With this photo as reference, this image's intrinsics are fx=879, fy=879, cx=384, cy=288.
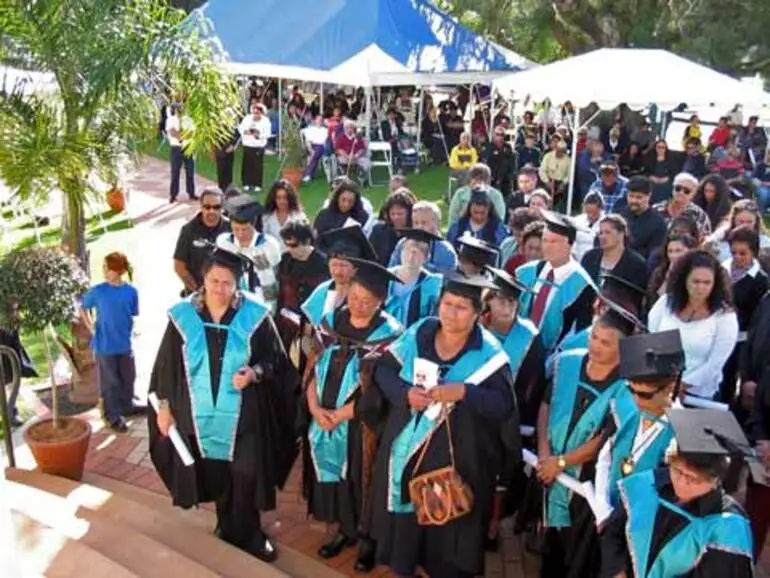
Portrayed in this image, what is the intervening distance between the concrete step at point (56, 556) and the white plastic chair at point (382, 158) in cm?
1304

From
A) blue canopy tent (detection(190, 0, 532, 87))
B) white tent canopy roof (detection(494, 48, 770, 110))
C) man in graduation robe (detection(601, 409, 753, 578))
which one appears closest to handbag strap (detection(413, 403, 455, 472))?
man in graduation robe (detection(601, 409, 753, 578))

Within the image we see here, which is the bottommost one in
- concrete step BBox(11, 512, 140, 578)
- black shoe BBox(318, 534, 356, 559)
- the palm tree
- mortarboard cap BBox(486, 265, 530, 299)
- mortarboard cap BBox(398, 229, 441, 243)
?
black shoe BBox(318, 534, 356, 559)

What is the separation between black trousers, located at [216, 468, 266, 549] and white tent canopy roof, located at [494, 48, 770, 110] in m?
9.38

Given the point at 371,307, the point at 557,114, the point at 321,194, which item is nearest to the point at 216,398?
the point at 371,307

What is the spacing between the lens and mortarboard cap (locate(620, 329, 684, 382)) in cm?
365

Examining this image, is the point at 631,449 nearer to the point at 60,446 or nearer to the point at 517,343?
the point at 517,343

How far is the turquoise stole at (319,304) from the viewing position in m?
5.18

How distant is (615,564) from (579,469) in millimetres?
874

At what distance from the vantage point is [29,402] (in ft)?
22.8

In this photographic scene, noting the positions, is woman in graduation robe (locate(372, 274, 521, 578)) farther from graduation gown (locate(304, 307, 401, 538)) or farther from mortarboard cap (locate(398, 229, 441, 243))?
mortarboard cap (locate(398, 229, 441, 243))

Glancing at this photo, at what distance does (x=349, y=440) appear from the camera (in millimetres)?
4785

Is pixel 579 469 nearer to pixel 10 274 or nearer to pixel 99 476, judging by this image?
pixel 99 476

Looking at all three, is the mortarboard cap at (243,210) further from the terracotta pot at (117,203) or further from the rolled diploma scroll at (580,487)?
the terracotta pot at (117,203)

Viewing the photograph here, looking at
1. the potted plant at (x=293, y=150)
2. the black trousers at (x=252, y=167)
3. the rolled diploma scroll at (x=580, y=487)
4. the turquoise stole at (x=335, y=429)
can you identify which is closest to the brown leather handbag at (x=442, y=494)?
the rolled diploma scroll at (x=580, y=487)
